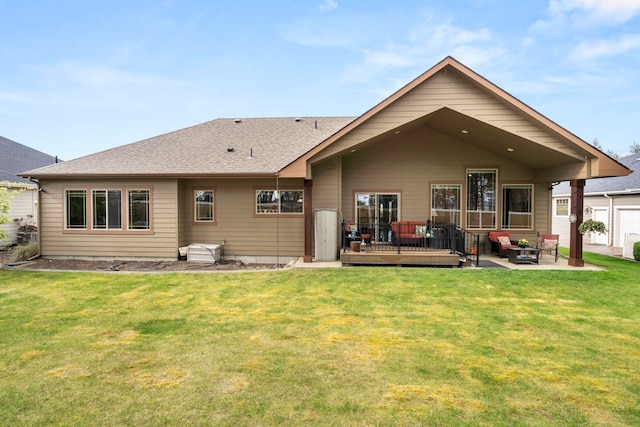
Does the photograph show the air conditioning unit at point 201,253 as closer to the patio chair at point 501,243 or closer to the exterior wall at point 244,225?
the exterior wall at point 244,225

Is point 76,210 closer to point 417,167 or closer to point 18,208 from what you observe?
point 18,208

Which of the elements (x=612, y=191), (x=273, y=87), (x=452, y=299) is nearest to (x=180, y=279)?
(x=452, y=299)

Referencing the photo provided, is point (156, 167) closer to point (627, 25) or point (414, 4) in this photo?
point (414, 4)

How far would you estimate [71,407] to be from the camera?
117 inches

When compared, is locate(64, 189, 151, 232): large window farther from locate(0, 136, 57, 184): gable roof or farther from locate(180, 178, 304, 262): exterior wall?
locate(0, 136, 57, 184): gable roof

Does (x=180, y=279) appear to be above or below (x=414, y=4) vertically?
below

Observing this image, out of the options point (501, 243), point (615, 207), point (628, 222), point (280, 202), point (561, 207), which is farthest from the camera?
point (561, 207)

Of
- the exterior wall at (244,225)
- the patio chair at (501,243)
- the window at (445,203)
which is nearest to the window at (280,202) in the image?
the exterior wall at (244,225)

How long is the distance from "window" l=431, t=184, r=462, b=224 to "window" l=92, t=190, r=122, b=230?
34.7 ft

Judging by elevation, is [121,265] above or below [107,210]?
below

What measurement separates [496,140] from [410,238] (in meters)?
3.94

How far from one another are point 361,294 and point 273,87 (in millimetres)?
26670

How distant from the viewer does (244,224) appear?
1088 centimetres

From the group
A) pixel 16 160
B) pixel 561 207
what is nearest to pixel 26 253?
pixel 16 160
